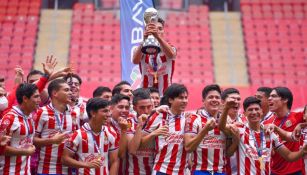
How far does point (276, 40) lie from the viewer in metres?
20.0

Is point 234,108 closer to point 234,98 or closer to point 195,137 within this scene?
point 234,98

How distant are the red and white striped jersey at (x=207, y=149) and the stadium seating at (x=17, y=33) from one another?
39.7ft

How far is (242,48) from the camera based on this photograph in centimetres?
1994

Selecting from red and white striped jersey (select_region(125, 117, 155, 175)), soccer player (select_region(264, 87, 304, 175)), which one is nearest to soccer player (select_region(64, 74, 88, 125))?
red and white striped jersey (select_region(125, 117, 155, 175))

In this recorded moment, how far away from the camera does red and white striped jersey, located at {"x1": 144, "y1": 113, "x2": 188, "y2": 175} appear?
6.05 m

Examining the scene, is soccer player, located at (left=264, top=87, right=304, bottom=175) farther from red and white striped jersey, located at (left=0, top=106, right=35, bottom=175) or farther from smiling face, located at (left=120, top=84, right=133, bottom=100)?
red and white striped jersey, located at (left=0, top=106, right=35, bottom=175)

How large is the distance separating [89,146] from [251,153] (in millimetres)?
1776

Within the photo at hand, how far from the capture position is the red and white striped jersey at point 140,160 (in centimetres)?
633

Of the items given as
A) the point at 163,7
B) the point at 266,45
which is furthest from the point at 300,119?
the point at 163,7

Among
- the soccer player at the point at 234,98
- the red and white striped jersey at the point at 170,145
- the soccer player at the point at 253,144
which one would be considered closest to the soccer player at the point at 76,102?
the red and white striped jersey at the point at 170,145

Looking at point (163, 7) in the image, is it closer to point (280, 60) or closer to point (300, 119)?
point (280, 60)

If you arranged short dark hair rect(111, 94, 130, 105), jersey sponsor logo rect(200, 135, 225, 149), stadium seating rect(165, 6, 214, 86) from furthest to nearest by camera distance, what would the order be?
stadium seating rect(165, 6, 214, 86), short dark hair rect(111, 94, 130, 105), jersey sponsor logo rect(200, 135, 225, 149)

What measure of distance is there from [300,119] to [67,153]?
2959 mm

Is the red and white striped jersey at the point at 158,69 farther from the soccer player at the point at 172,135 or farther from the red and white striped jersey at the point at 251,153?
the red and white striped jersey at the point at 251,153
